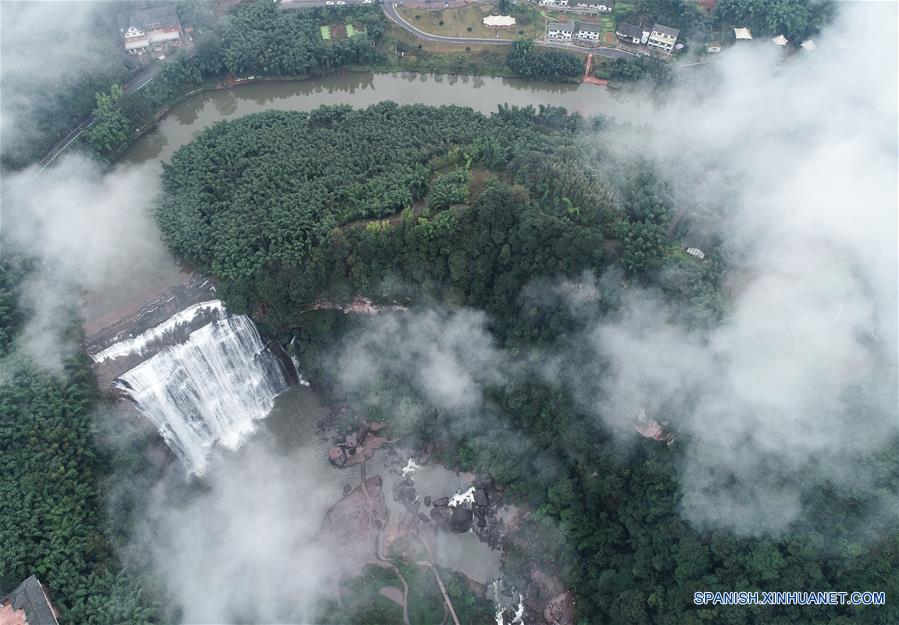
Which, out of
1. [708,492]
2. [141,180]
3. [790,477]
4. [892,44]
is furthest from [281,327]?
[892,44]

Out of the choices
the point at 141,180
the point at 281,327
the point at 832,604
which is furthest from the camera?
the point at 141,180

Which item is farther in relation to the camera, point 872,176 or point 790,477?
point 872,176

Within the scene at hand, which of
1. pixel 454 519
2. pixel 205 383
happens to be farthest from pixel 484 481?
pixel 205 383

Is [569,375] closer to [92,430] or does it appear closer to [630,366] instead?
[630,366]

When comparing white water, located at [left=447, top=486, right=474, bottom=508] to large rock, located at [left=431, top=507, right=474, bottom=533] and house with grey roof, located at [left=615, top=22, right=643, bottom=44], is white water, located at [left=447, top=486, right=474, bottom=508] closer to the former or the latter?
large rock, located at [left=431, top=507, right=474, bottom=533]

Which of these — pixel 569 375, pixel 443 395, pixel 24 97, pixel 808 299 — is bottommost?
pixel 443 395

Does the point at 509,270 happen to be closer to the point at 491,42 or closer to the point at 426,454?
the point at 426,454

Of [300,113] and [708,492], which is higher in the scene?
[300,113]
